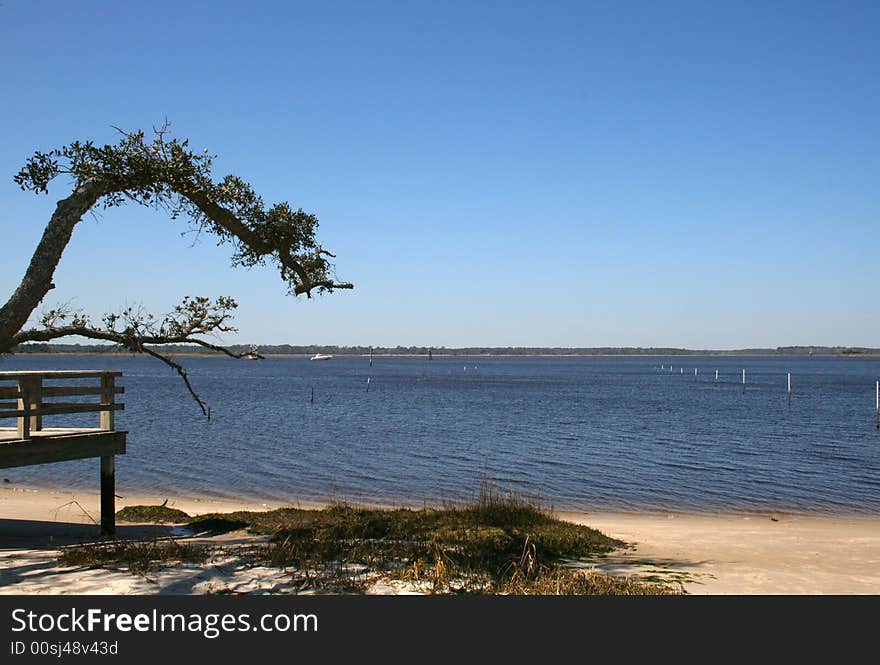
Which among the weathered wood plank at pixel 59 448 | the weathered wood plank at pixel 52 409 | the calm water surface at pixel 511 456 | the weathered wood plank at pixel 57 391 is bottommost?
the calm water surface at pixel 511 456

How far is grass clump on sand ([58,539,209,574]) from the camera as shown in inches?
369

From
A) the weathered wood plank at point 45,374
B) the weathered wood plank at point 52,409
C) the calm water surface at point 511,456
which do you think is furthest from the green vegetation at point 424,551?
the calm water surface at point 511,456

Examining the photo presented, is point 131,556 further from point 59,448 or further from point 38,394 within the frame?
point 38,394

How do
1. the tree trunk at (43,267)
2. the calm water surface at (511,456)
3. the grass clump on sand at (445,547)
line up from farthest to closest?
1. the calm water surface at (511,456)
2. the tree trunk at (43,267)
3. the grass clump on sand at (445,547)

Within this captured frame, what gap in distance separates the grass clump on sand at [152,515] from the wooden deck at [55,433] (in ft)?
6.76

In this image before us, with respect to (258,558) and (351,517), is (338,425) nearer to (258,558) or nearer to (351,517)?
(351,517)

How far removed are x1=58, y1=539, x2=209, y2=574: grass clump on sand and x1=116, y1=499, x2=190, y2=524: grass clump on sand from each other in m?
5.86

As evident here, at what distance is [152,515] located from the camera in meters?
16.7

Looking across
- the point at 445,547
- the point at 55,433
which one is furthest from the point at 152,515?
the point at 445,547

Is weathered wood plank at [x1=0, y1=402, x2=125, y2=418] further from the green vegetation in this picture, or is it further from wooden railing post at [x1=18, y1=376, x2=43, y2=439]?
the green vegetation

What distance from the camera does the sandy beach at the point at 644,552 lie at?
8688 millimetres

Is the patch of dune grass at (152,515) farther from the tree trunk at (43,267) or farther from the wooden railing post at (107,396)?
the tree trunk at (43,267)

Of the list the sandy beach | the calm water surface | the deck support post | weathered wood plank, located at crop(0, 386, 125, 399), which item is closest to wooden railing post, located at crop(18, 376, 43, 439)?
weathered wood plank, located at crop(0, 386, 125, 399)

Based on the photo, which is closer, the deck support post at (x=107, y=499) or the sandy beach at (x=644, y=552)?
the sandy beach at (x=644, y=552)
